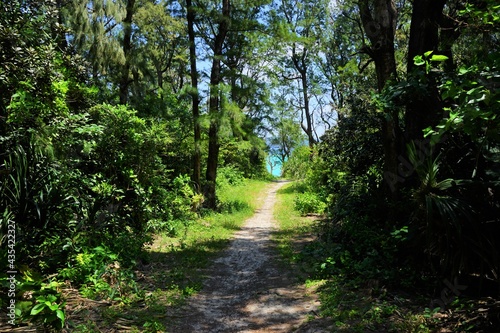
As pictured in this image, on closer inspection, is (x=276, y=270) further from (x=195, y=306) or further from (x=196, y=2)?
(x=196, y=2)

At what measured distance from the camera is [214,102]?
13.9 metres

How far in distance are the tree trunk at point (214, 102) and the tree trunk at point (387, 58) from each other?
6.32 metres

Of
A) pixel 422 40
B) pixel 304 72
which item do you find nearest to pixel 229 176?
pixel 304 72

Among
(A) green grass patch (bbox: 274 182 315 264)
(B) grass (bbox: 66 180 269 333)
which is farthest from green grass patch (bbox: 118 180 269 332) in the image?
(A) green grass patch (bbox: 274 182 315 264)

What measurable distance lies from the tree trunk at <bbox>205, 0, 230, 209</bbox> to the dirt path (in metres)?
5.85

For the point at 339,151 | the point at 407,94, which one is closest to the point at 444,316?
the point at 407,94

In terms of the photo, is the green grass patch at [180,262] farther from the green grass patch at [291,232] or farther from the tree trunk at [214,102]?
the green grass patch at [291,232]

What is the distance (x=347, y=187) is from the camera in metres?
10.8

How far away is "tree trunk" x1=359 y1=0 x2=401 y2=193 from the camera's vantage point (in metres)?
7.73

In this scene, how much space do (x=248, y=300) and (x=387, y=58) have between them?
19.0 ft

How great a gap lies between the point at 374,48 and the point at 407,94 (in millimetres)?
2682

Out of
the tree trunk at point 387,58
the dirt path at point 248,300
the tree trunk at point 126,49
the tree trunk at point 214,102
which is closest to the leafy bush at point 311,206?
the tree trunk at point 214,102

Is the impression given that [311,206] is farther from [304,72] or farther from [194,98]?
[304,72]

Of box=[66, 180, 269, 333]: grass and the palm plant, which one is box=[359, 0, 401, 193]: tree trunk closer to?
the palm plant
